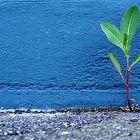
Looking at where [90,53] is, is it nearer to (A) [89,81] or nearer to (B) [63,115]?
(A) [89,81]

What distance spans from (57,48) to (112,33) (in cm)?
45

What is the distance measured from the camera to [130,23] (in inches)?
109

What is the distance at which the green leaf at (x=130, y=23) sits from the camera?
2.73 metres

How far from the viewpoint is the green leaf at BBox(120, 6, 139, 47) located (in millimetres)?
2734

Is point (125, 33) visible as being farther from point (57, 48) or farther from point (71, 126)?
point (71, 126)

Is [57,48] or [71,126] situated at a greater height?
[57,48]

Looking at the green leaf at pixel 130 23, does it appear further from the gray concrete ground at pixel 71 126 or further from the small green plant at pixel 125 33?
the gray concrete ground at pixel 71 126

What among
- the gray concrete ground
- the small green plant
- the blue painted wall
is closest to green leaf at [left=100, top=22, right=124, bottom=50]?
the small green plant

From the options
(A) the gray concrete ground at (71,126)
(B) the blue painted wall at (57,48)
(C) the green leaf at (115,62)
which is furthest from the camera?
(B) the blue painted wall at (57,48)

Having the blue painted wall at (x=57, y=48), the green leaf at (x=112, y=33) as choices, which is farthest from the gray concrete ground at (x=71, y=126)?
the green leaf at (x=112, y=33)

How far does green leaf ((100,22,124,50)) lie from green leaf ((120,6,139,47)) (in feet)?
0.18

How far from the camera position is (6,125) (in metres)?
2.46

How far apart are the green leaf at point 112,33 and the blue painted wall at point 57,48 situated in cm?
19

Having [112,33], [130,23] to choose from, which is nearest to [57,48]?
[112,33]
